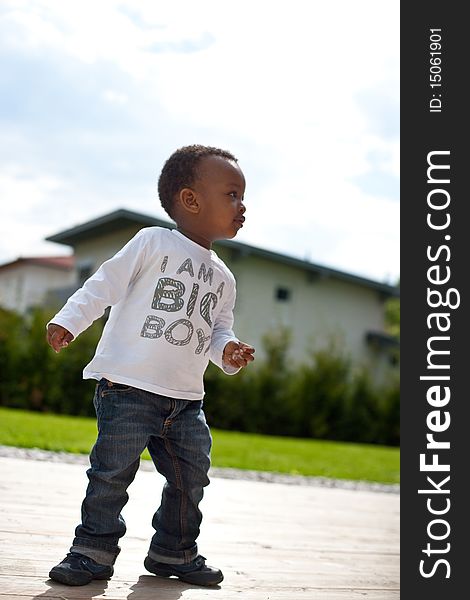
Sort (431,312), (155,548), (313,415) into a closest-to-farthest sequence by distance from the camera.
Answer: (431,312)
(155,548)
(313,415)

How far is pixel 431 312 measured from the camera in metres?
1.96

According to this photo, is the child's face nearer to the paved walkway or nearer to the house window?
the paved walkway

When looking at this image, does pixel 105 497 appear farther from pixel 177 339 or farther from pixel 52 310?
pixel 52 310

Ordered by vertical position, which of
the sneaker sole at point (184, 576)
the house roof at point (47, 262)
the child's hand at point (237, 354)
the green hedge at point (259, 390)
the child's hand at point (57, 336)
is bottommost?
the sneaker sole at point (184, 576)

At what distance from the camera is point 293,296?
18.5 metres

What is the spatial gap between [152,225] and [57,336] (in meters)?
13.4

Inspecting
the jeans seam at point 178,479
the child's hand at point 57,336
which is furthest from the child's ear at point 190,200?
the jeans seam at point 178,479

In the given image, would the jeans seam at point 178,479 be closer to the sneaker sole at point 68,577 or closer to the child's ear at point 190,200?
the sneaker sole at point 68,577

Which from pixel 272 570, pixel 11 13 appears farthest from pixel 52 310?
pixel 272 570

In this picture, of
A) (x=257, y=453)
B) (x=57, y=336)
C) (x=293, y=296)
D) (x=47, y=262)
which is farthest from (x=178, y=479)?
(x=47, y=262)

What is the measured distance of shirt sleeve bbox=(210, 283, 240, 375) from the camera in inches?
90.3

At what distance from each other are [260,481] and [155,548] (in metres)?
3.49

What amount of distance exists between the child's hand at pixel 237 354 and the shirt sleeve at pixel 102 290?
32 cm

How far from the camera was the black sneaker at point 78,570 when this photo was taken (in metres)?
1.97
